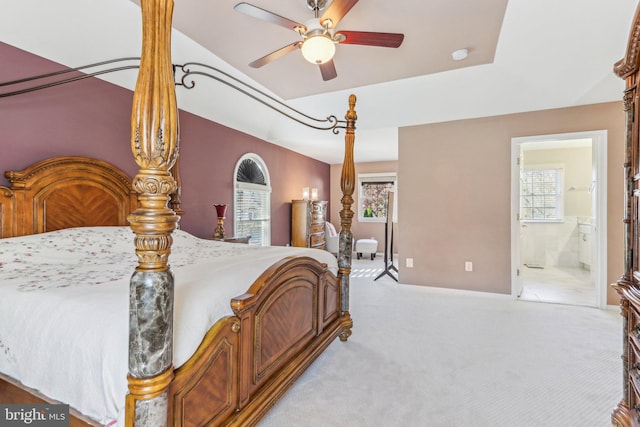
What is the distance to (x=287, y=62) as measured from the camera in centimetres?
321

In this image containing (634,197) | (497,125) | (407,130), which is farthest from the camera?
(407,130)

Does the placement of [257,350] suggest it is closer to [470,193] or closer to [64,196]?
[64,196]

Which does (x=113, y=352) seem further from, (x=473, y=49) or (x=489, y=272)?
(x=489, y=272)

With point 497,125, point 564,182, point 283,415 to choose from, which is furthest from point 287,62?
point 564,182

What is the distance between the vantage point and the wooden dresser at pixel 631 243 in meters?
1.26

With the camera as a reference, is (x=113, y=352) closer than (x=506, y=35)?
Yes

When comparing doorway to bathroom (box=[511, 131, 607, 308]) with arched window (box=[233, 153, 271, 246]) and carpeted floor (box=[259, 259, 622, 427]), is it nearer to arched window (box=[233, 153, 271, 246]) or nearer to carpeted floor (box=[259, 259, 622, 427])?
carpeted floor (box=[259, 259, 622, 427])

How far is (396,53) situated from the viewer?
298 cm

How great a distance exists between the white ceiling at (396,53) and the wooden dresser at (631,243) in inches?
50.1

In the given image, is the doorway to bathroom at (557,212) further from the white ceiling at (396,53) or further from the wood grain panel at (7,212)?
the wood grain panel at (7,212)

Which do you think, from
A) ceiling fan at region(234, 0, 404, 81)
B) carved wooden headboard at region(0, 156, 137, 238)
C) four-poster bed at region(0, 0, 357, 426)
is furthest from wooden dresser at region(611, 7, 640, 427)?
carved wooden headboard at region(0, 156, 137, 238)

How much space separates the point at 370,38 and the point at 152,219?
198cm

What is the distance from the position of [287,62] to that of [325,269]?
2277 mm

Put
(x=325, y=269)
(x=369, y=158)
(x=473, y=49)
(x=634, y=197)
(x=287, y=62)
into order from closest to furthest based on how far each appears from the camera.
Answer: (x=634, y=197) < (x=325, y=269) < (x=473, y=49) < (x=287, y=62) < (x=369, y=158)
